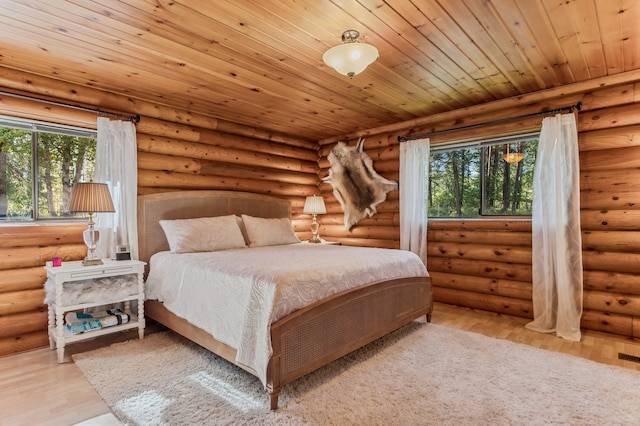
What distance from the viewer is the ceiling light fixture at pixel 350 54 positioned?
221cm

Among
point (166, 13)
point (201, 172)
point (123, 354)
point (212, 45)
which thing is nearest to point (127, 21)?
point (166, 13)

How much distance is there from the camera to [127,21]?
2.15 m

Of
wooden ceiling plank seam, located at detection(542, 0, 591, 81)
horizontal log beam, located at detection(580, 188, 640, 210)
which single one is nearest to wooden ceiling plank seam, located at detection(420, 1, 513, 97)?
wooden ceiling plank seam, located at detection(542, 0, 591, 81)

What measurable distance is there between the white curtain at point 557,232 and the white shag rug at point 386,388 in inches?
25.4

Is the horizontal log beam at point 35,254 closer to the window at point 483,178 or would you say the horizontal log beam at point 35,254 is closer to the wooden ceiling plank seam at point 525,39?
the wooden ceiling plank seam at point 525,39

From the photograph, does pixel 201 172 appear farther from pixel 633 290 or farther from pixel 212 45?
pixel 633 290

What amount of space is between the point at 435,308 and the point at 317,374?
2.18 m

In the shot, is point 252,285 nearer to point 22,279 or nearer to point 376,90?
point 22,279

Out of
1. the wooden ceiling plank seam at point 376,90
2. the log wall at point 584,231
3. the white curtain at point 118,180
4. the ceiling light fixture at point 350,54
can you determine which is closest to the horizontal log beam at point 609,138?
the log wall at point 584,231

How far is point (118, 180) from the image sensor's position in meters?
3.29

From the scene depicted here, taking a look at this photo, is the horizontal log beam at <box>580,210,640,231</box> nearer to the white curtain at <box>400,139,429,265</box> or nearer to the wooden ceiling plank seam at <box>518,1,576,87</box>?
the wooden ceiling plank seam at <box>518,1,576,87</box>

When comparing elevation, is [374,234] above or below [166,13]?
below

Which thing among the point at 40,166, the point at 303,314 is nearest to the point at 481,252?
the point at 303,314

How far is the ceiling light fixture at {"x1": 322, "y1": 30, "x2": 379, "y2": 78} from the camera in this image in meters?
2.21
